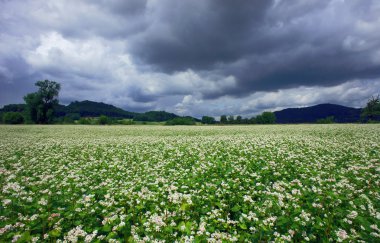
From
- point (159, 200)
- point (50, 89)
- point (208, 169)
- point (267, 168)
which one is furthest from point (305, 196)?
point (50, 89)

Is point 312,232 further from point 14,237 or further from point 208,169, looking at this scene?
point 14,237

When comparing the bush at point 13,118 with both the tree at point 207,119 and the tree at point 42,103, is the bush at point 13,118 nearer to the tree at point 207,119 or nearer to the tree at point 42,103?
the tree at point 42,103

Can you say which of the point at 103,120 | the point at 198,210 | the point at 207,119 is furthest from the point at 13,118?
the point at 198,210

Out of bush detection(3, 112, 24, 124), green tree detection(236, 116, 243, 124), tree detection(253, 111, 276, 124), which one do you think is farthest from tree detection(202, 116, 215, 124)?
bush detection(3, 112, 24, 124)

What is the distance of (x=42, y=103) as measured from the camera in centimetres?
8019

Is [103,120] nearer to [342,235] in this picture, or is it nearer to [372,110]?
[342,235]

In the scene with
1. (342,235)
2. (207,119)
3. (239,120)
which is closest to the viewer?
(342,235)

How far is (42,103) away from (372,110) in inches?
5441

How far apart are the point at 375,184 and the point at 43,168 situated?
13601 mm

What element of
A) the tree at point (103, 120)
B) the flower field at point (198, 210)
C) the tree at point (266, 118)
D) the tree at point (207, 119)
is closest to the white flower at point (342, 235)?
the flower field at point (198, 210)

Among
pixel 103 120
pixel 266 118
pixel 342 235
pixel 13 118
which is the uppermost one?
pixel 13 118

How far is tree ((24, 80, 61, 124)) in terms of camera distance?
77.6 metres

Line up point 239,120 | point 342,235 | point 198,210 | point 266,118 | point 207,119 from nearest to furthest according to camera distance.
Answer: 1. point 342,235
2. point 198,210
3. point 207,119
4. point 239,120
5. point 266,118

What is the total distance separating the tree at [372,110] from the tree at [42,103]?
132 metres
